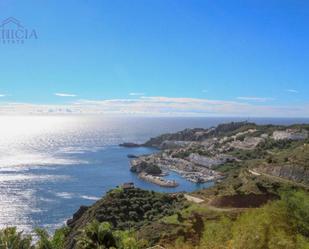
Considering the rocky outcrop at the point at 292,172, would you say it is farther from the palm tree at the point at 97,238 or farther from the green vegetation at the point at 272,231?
the palm tree at the point at 97,238

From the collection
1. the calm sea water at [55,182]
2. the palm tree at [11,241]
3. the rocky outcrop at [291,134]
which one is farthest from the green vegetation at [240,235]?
the rocky outcrop at [291,134]

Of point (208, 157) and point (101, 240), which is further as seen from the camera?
point (208, 157)

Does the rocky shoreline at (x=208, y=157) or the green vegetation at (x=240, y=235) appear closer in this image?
the green vegetation at (x=240, y=235)

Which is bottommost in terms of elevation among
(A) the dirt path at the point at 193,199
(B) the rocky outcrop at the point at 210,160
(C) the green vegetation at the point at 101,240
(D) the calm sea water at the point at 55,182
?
(D) the calm sea water at the point at 55,182

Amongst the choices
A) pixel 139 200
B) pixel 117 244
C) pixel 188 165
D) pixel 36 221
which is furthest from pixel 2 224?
pixel 188 165

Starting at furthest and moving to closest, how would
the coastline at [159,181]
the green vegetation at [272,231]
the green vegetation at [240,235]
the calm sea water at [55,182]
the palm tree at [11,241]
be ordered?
the coastline at [159,181] < the calm sea water at [55,182] < the palm tree at [11,241] < the green vegetation at [240,235] < the green vegetation at [272,231]

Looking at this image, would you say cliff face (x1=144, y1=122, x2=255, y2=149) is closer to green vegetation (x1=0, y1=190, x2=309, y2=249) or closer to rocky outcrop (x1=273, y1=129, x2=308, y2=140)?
rocky outcrop (x1=273, y1=129, x2=308, y2=140)

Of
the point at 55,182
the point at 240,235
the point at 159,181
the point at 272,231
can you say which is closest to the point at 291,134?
the point at 159,181

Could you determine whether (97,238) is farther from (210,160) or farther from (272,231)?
(210,160)

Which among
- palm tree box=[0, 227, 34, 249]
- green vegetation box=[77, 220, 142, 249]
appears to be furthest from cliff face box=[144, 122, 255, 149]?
green vegetation box=[77, 220, 142, 249]

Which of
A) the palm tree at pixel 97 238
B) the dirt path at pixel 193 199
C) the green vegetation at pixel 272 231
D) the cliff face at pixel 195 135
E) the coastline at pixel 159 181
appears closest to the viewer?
the green vegetation at pixel 272 231

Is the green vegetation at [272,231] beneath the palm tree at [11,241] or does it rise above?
above
